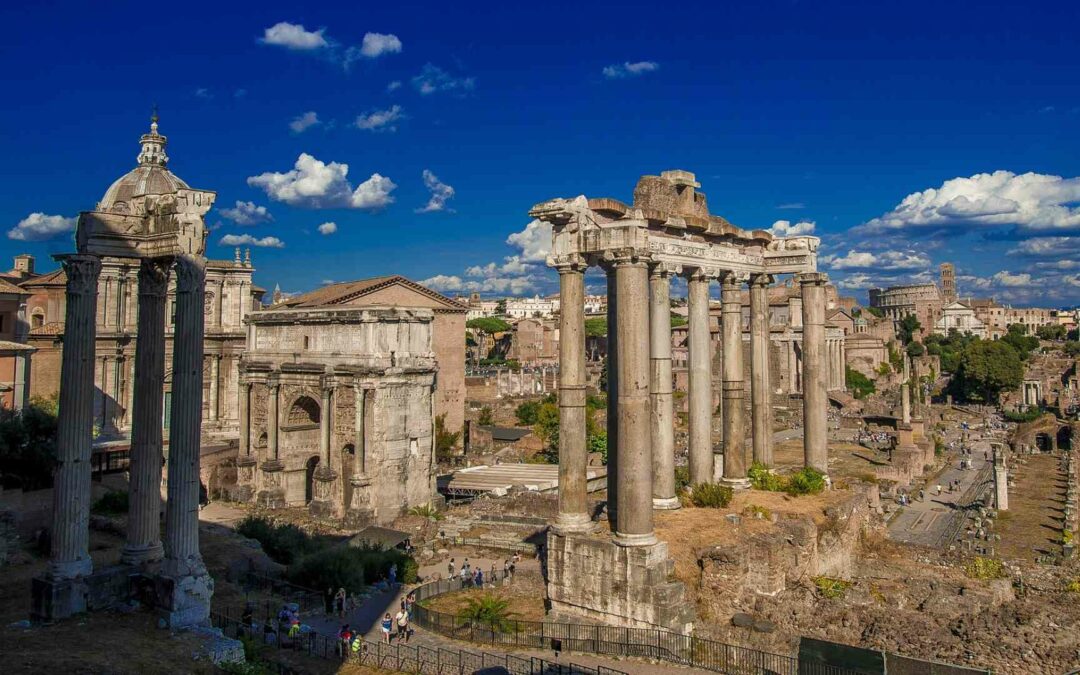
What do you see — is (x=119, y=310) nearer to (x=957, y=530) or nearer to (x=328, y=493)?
(x=328, y=493)

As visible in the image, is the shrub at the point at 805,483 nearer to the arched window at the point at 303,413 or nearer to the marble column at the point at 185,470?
the marble column at the point at 185,470

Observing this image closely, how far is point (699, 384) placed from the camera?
1800 cm

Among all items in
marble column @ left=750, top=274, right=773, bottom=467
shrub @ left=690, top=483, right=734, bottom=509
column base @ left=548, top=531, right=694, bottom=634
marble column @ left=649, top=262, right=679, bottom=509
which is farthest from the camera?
marble column @ left=750, top=274, right=773, bottom=467

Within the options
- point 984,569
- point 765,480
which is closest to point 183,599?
point 765,480

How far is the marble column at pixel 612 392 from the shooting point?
14.8 meters

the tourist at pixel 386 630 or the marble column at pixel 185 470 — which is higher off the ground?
the marble column at pixel 185 470

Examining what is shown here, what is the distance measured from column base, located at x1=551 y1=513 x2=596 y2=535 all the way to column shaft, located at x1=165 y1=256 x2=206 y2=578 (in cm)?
625

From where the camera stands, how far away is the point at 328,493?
107 ft

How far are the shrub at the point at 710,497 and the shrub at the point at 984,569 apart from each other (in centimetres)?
534

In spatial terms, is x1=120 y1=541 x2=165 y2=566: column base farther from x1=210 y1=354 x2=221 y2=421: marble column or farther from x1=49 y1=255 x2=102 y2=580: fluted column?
x1=210 y1=354 x2=221 y2=421: marble column

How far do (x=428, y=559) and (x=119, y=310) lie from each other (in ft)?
75.0

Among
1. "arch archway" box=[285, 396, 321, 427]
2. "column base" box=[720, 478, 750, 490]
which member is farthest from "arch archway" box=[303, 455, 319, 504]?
"column base" box=[720, 478, 750, 490]

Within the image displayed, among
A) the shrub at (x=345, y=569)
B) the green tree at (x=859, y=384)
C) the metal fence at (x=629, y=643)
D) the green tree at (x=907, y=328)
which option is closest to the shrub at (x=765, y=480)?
the metal fence at (x=629, y=643)

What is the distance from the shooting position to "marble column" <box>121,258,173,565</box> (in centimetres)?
1436
